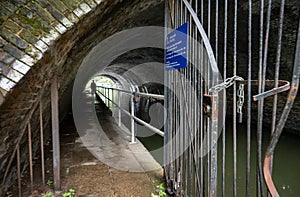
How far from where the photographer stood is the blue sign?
5.37 ft

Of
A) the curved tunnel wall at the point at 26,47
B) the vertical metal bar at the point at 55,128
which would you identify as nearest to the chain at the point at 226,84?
the curved tunnel wall at the point at 26,47

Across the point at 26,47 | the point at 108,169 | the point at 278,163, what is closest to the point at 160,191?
the point at 108,169

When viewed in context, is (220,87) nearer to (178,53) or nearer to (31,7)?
(178,53)

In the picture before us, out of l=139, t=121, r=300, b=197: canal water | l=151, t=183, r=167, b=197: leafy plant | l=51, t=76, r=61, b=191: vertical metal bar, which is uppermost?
l=51, t=76, r=61, b=191: vertical metal bar

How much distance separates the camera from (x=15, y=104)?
5.10 feet

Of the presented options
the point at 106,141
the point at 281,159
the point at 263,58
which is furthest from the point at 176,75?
the point at 281,159

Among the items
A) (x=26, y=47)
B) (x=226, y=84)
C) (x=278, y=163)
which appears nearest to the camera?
(x=226, y=84)

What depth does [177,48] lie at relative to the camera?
180 centimetres

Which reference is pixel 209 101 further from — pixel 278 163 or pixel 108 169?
pixel 278 163

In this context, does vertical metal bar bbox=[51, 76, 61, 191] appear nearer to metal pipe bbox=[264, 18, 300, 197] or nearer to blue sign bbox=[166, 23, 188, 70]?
blue sign bbox=[166, 23, 188, 70]

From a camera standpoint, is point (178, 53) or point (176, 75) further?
point (176, 75)

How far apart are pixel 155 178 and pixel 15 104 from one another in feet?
4.84

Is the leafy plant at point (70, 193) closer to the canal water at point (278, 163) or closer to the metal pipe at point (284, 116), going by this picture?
the metal pipe at point (284, 116)

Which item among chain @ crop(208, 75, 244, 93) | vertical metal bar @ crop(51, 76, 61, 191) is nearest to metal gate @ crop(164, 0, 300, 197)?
chain @ crop(208, 75, 244, 93)
